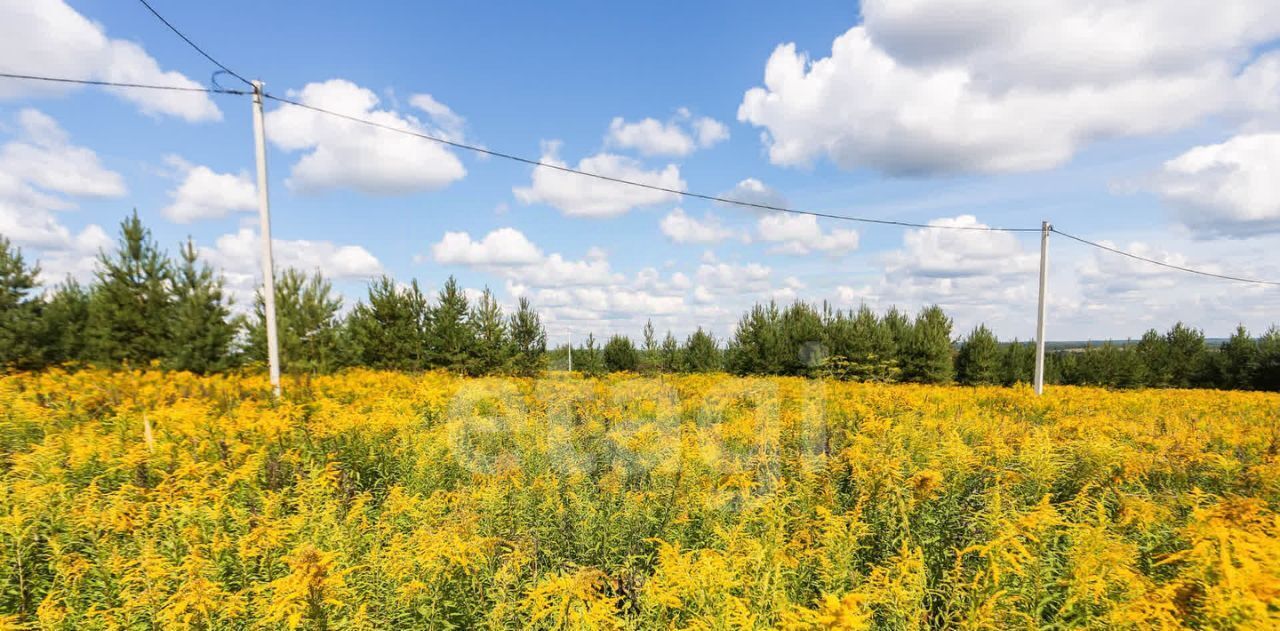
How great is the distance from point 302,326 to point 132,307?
4486mm

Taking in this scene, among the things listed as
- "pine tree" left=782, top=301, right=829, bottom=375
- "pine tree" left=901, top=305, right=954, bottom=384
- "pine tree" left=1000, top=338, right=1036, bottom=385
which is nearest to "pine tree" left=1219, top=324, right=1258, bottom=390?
"pine tree" left=1000, top=338, right=1036, bottom=385

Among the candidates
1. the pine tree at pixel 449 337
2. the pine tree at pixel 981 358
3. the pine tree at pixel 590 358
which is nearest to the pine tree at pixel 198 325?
the pine tree at pixel 449 337

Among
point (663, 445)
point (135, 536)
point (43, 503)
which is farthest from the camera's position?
point (663, 445)

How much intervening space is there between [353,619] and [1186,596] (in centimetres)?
379

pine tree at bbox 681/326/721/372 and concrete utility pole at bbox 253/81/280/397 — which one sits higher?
concrete utility pole at bbox 253/81/280/397

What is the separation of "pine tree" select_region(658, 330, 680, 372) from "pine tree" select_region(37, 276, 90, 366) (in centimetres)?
2277

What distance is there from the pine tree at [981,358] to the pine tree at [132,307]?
37.2 meters

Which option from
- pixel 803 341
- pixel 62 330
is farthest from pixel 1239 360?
pixel 62 330

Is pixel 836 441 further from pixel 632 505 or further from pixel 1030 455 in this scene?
pixel 632 505

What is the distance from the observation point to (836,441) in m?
6.51

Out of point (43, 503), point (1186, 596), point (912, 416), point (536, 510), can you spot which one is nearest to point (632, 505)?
point (536, 510)

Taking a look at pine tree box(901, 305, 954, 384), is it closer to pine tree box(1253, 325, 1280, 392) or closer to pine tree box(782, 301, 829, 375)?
pine tree box(782, 301, 829, 375)

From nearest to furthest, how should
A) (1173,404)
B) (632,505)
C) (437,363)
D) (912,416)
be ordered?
(632,505), (912,416), (1173,404), (437,363)

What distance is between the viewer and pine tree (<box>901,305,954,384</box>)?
2720cm
